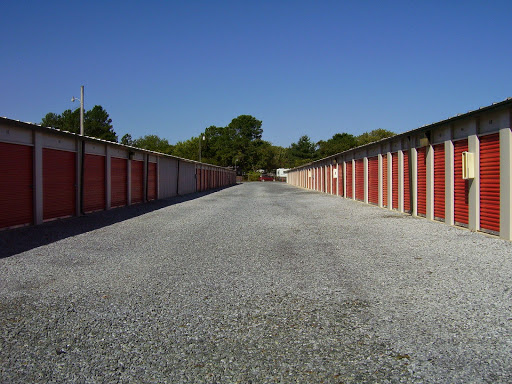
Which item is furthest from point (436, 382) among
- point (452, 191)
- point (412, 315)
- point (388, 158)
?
point (388, 158)

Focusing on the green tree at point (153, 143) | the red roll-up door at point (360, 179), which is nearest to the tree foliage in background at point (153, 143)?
the green tree at point (153, 143)

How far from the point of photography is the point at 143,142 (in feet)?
420

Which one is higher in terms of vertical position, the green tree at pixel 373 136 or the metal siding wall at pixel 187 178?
the green tree at pixel 373 136

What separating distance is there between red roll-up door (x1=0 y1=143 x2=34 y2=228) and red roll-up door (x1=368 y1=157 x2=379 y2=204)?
14.8 m

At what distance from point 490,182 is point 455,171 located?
1.90m

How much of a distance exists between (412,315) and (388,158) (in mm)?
14916

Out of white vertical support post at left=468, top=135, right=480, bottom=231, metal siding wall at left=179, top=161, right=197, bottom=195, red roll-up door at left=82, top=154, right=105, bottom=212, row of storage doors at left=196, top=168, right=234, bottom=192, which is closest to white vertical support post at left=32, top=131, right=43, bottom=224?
red roll-up door at left=82, top=154, right=105, bottom=212

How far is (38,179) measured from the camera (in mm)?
12992

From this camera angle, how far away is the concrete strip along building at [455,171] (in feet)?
32.4

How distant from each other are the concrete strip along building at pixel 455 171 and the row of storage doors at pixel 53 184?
39.3ft

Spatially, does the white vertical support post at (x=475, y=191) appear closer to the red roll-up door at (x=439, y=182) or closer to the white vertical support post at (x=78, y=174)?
the red roll-up door at (x=439, y=182)

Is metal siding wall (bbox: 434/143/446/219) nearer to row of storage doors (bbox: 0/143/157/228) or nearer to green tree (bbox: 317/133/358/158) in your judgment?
row of storage doors (bbox: 0/143/157/228)

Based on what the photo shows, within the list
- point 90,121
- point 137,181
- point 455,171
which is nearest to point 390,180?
point 455,171

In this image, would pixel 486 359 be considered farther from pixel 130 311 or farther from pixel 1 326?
pixel 1 326
